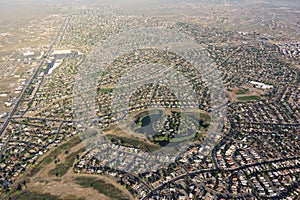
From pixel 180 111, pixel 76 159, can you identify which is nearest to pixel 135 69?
pixel 180 111

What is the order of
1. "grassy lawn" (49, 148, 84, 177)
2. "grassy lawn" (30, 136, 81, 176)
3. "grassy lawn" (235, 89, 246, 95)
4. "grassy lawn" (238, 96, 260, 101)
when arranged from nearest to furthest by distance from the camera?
"grassy lawn" (49, 148, 84, 177) → "grassy lawn" (30, 136, 81, 176) → "grassy lawn" (238, 96, 260, 101) → "grassy lawn" (235, 89, 246, 95)

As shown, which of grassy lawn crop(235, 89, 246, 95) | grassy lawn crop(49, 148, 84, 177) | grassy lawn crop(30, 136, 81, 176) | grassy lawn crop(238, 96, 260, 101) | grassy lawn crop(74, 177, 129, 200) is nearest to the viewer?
Answer: grassy lawn crop(74, 177, 129, 200)

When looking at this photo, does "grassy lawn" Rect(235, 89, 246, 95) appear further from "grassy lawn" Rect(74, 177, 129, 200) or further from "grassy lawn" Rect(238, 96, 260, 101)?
"grassy lawn" Rect(74, 177, 129, 200)

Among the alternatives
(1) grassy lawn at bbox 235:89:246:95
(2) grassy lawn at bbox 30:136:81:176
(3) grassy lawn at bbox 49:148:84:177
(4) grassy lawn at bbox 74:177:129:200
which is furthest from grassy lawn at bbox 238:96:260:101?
(3) grassy lawn at bbox 49:148:84:177

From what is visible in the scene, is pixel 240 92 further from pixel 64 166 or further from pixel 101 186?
pixel 64 166

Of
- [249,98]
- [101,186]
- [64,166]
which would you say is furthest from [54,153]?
[249,98]

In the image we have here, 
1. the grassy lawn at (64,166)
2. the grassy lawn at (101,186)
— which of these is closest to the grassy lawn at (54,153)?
the grassy lawn at (64,166)
